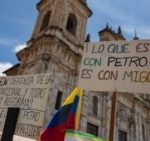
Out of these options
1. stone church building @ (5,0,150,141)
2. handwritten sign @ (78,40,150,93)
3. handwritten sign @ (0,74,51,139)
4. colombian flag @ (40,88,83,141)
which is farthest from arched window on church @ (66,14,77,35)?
colombian flag @ (40,88,83,141)

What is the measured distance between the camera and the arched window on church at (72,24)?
72.2 ft

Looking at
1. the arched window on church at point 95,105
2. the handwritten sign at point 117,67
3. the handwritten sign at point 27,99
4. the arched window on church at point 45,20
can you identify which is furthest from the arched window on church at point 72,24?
the handwritten sign at point 117,67

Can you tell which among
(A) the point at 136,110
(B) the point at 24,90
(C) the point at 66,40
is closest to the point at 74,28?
(C) the point at 66,40

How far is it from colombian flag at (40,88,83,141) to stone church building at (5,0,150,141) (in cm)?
1071

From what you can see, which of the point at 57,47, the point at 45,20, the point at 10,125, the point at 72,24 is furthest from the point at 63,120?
the point at 45,20

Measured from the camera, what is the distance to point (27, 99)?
→ 16.3 feet

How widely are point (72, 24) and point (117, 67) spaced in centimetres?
1815

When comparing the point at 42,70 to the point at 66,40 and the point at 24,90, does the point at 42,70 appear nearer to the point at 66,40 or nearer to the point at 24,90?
the point at 66,40

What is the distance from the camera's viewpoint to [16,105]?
5078 mm

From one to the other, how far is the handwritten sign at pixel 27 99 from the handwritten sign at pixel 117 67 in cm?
74

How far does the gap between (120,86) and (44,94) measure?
1311mm

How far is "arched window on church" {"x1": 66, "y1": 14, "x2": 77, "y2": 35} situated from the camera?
22.0 meters

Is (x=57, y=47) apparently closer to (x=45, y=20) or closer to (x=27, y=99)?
(x=45, y=20)

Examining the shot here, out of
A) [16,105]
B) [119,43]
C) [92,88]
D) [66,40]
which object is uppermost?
[66,40]
